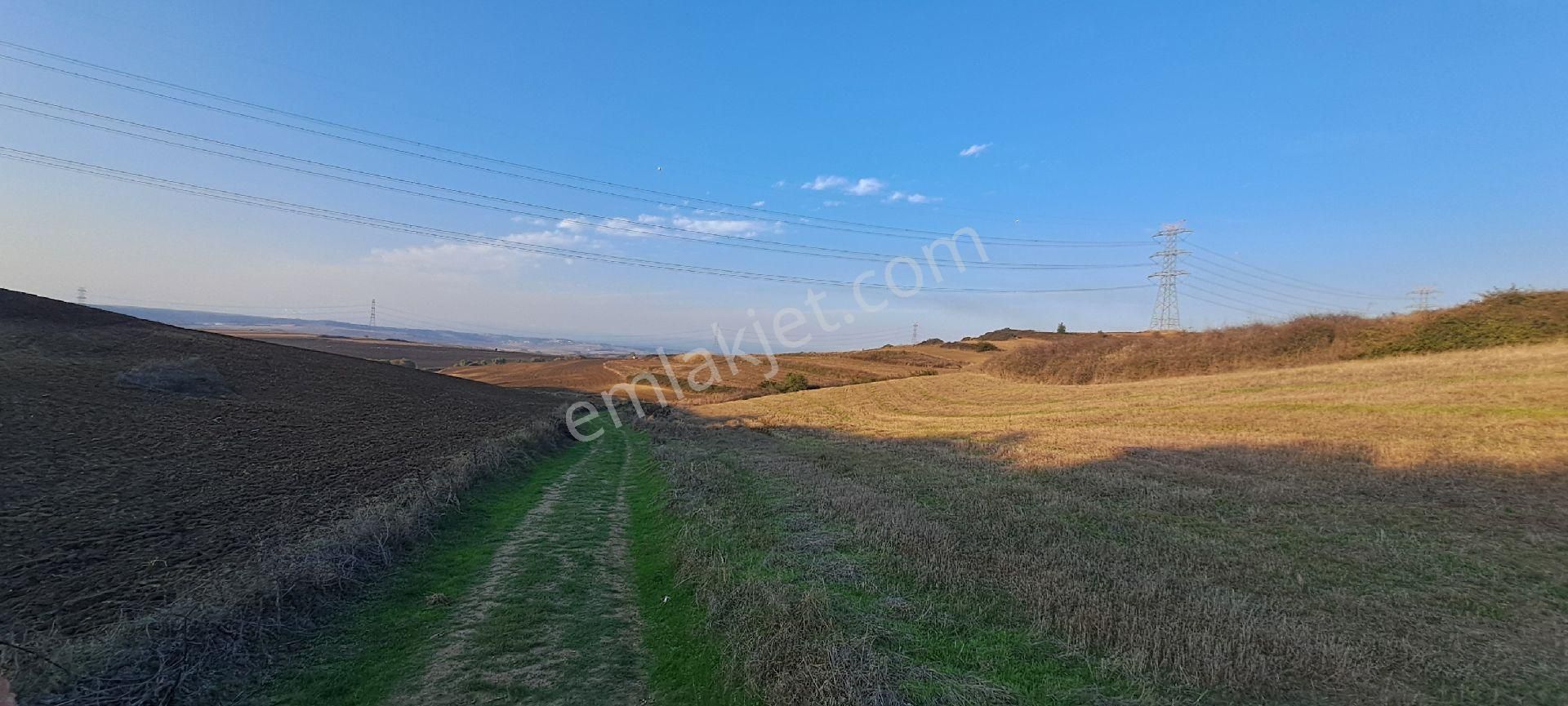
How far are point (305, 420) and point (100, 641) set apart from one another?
19.3 metres

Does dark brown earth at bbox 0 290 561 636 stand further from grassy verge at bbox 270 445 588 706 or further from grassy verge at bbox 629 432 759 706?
grassy verge at bbox 629 432 759 706

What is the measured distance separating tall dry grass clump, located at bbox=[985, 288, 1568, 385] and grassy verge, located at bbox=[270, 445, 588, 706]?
41.3 m

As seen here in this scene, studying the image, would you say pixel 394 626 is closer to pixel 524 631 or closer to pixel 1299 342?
pixel 524 631

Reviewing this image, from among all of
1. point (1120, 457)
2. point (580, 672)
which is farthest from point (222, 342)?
point (1120, 457)

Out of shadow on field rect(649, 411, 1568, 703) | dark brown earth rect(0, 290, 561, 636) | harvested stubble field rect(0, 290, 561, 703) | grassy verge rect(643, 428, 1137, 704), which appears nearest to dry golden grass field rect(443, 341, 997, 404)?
dark brown earth rect(0, 290, 561, 636)

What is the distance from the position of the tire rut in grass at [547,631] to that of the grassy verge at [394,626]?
11.3 inches

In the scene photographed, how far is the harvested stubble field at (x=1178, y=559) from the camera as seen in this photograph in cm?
532

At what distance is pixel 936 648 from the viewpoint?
599 cm

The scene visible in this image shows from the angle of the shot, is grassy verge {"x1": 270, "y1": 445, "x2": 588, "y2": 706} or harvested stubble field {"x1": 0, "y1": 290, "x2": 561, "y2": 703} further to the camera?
harvested stubble field {"x1": 0, "y1": 290, "x2": 561, "y2": 703}

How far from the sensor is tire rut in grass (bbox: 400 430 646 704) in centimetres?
556

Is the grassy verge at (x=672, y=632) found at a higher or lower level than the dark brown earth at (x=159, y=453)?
lower

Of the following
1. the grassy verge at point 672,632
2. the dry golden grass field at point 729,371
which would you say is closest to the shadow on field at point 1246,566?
the grassy verge at point 672,632

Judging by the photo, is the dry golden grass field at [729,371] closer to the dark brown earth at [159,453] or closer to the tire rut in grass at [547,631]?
the dark brown earth at [159,453]

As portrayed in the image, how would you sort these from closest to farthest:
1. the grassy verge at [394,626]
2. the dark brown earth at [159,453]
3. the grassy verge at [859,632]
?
1. the grassy verge at [859,632]
2. the grassy verge at [394,626]
3. the dark brown earth at [159,453]
